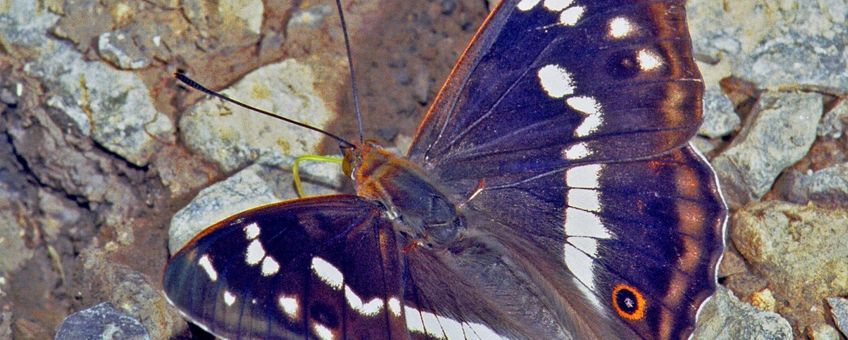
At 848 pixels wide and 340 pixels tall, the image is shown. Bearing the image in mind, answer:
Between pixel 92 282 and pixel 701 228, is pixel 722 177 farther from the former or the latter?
pixel 92 282

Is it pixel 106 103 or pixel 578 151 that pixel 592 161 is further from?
pixel 106 103

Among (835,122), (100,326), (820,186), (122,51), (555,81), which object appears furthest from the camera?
(122,51)

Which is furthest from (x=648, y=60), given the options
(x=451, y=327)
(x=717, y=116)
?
(x=451, y=327)

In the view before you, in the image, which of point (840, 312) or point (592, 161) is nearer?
point (592, 161)

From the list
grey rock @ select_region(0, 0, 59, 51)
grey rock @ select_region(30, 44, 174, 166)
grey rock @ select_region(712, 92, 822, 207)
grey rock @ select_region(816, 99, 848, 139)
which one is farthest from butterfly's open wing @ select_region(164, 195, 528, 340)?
grey rock @ select_region(816, 99, 848, 139)

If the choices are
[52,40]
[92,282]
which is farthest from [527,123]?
[52,40]

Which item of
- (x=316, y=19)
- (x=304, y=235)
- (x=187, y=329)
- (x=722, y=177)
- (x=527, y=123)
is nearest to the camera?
(x=304, y=235)

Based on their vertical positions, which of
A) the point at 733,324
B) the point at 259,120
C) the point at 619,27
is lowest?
the point at 733,324
